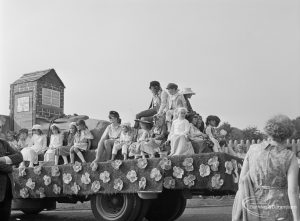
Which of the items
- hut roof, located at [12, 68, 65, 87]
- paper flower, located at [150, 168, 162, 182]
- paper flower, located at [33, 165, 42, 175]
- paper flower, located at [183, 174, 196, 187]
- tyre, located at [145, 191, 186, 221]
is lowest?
tyre, located at [145, 191, 186, 221]

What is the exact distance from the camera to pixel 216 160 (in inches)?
291

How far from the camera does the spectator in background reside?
9.51m

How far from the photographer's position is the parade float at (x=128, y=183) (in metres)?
7.49

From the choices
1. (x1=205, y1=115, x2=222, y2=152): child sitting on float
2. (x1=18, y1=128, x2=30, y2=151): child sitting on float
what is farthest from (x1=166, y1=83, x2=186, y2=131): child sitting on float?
(x1=18, y1=128, x2=30, y2=151): child sitting on float

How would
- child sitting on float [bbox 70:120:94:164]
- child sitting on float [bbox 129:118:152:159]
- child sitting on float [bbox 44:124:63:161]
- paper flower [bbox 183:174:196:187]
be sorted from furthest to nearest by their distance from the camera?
1. child sitting on float [bbox 44:124:63:161]
2. child sitting on float [bbox 70:120:94:164]
3. child sitting on float [bbox 129:118:152:159]
4. paper flower [bbox 183:174:196:187]

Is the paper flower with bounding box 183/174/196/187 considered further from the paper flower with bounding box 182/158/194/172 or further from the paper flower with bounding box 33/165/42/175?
the paper flower with bounding box 33/165/42/175

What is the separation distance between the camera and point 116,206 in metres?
8.56

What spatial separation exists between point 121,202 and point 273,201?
191 inches

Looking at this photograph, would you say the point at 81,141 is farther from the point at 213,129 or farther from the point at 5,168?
the point at 5,168

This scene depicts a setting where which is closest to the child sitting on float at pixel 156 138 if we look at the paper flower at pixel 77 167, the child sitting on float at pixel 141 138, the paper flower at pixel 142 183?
the child sitting on float at pixel 141 138

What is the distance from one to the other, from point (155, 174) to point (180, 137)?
733 mm

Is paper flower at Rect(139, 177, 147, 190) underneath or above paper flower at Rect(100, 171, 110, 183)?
underneath

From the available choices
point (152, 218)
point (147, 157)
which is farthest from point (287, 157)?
point (152, 218)

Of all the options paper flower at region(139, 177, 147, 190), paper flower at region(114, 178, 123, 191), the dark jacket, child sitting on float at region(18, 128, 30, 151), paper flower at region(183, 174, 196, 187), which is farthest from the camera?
child sitting on float at region(18, 128, 30, 151)
